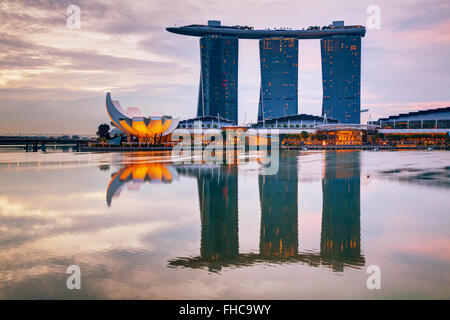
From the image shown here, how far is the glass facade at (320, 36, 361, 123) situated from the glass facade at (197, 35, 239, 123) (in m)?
42.3

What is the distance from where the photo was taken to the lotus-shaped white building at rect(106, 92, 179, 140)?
95.6m

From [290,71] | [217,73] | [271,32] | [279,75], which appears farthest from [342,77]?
[217,73]

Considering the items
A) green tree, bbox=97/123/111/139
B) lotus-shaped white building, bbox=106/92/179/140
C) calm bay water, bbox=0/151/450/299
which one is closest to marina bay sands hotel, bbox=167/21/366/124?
green tree, bbox=97/123/111/139

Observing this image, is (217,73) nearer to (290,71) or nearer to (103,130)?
(290,71)

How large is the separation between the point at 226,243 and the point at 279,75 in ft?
578

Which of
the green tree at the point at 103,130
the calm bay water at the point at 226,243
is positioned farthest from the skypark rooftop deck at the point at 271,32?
the calm bay water at the point at 226,243

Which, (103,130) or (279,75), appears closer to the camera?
(103,130)

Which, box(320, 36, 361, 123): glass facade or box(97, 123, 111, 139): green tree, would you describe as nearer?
box(97, 123, 111, 139): green tree

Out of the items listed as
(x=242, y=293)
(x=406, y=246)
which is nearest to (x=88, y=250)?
(x=242, y=293)

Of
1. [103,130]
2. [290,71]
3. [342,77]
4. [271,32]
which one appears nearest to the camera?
[103,130]

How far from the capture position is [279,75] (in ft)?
593

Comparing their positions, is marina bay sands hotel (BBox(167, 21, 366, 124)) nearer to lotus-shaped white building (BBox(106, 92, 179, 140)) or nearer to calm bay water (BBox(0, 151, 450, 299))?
lotus-shaped white building (BBox(106, 92, 179, 140))

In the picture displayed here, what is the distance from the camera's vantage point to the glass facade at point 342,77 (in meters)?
182
